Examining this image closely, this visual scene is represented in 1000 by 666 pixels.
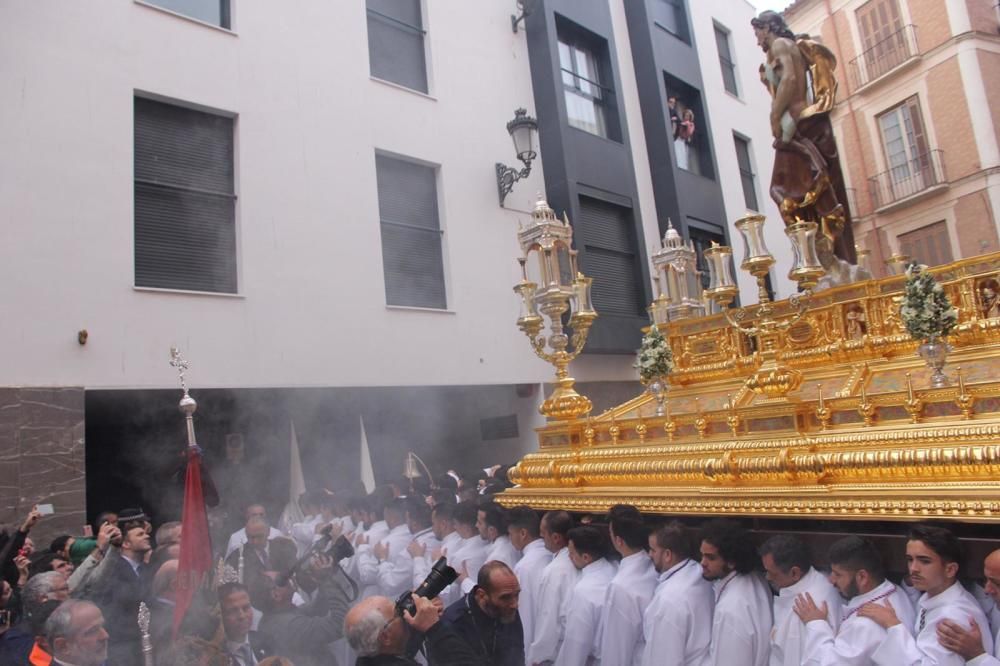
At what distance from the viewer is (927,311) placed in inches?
154

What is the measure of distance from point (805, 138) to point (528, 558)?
4.01m

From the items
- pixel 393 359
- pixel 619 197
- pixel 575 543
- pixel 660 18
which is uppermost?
pixel 660 18

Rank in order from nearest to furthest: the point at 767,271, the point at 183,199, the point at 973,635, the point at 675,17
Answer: the point at 973,635 < the point at 767,271 < the point at 183,199 < the point at 675,17

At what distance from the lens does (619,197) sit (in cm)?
1170

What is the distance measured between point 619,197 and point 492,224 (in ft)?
8.61

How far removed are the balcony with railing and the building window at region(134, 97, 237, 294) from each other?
10.6m

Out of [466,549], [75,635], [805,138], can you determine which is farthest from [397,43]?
[75,635]

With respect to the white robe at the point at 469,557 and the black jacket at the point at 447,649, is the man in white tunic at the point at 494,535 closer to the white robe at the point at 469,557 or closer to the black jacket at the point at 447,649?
the white robe at the point at 469,557

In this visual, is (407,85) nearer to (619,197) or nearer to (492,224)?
(492,224)

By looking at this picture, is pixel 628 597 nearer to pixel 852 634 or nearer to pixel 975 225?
pixel 852 634

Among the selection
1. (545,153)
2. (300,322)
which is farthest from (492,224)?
(300,322)

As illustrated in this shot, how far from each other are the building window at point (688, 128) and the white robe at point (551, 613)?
1014 cm

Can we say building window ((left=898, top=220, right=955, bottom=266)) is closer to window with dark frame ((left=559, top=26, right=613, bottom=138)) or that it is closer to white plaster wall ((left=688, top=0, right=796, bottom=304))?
white plaster wall ((left=688, top=0, right=796, bottom=304))

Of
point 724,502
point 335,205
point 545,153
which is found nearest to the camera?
point 724,502
